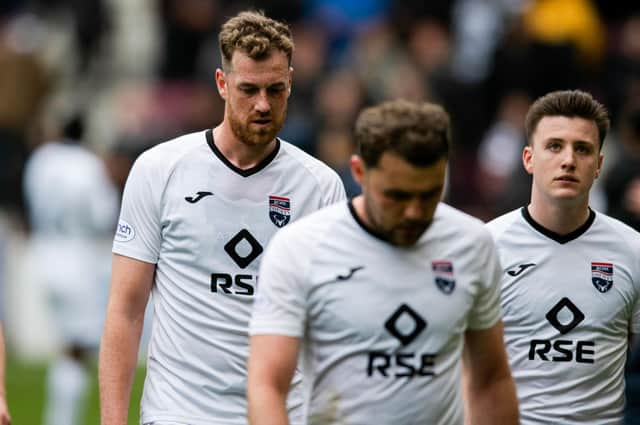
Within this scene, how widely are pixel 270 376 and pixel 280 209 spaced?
1.61 meters

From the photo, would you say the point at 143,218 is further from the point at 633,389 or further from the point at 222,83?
the point at 633,389

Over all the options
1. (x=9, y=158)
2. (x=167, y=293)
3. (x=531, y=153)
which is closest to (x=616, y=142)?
(x=9, y=158)

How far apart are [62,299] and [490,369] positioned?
9.47m

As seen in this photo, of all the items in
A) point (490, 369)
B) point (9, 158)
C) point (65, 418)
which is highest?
point (490, 369)

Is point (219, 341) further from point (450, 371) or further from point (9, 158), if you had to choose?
point (9, 158)

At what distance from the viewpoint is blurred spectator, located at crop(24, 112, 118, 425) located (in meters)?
13.5

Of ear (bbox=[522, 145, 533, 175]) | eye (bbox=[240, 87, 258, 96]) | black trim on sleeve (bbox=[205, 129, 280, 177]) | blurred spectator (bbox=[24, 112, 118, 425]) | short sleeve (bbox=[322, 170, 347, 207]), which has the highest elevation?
eye (bbox=[240, 87, 258, 96])

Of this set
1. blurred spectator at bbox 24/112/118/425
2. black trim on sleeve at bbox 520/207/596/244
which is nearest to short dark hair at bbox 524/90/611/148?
black trim on sleeve at bbox 520/207/596/244

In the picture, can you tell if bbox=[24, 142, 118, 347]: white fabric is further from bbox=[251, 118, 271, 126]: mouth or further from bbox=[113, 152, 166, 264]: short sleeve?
bbox=[251, 118, 271, 126]: mouth

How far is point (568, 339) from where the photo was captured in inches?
263

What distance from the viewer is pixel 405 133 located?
16.8 feet

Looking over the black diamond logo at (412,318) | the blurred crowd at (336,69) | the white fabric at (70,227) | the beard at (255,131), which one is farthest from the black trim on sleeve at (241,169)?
the white fabric at (70,227)

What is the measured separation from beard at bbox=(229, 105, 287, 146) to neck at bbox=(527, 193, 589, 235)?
1293mm

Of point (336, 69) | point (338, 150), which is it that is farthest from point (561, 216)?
point (336, 69)
